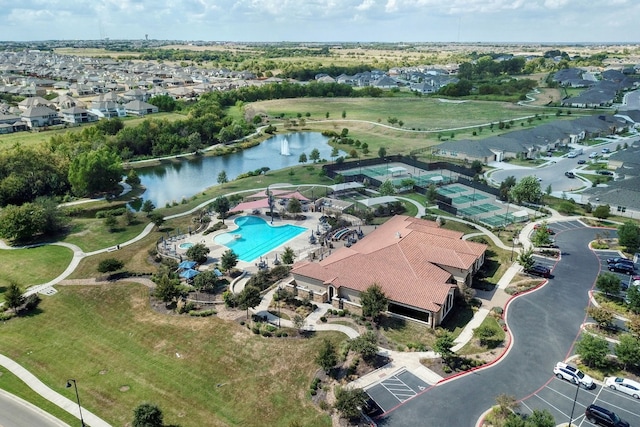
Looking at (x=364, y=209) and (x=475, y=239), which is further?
(x=364, y=209)

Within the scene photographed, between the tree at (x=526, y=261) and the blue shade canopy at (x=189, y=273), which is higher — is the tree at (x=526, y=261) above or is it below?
above

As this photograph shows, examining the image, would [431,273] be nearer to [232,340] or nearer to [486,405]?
[486,405]

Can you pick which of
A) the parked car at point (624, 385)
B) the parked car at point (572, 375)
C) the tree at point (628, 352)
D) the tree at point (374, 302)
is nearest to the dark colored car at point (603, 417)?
the parked car at point (572, 375)

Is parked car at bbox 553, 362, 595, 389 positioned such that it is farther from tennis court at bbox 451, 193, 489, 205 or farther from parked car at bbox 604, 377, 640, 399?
tennis court at bbox 451, 193, 489, 205

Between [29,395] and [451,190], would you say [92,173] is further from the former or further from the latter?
[451,190]

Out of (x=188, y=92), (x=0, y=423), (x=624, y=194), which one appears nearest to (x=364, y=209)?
(x=624, y=194)

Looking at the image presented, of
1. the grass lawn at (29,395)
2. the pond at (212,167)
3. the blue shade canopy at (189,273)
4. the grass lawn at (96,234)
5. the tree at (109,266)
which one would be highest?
the tree at (109,266)

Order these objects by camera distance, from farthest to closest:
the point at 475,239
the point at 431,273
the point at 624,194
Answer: the point at 624,194, the point at 475,239, the point at 431,273

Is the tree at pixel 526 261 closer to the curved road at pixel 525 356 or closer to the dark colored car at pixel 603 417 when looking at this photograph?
the curved road at pixel 525 356
